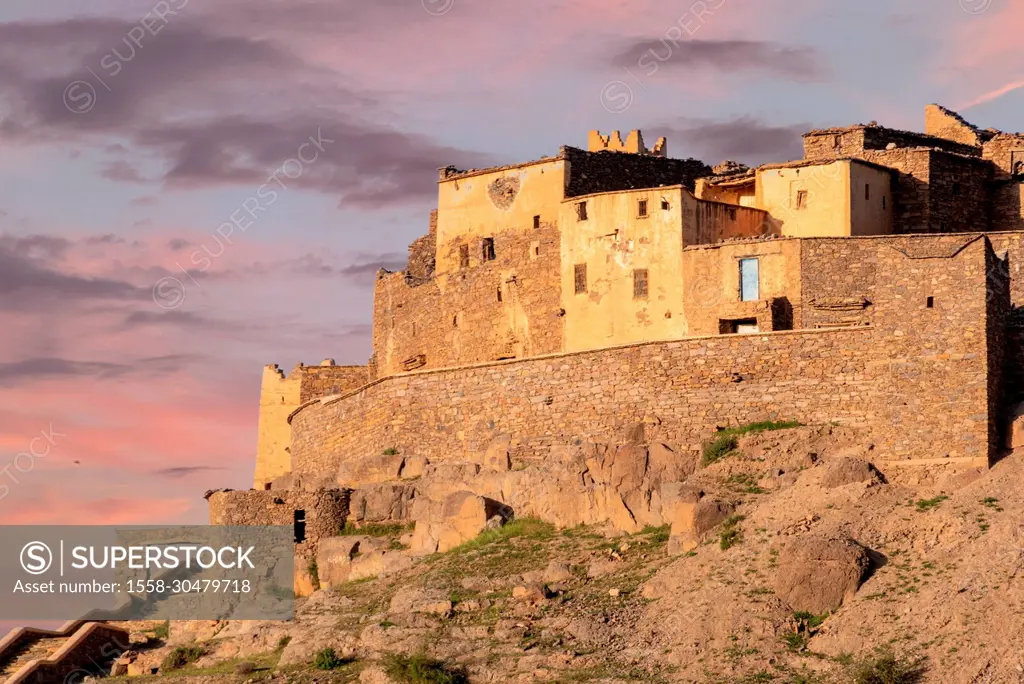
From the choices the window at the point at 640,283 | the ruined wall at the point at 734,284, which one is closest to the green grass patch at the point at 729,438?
the ruined wall at the point at 734,284

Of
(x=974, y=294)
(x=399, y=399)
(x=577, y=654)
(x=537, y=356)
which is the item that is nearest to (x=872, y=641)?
(x=577, y=654)

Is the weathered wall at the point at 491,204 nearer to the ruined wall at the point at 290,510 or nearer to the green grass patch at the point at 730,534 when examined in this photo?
the ruined wall at the point at 290,510

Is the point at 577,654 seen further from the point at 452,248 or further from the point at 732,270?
the point at 452,248

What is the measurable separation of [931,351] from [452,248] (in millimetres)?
19973

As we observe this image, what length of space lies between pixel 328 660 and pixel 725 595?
30.2 feet

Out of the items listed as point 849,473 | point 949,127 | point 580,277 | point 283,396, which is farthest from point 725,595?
point 283,396

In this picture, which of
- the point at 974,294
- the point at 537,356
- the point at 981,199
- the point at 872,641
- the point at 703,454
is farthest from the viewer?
the point at 981,199

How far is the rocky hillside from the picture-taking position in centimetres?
3984

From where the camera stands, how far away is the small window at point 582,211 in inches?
2249

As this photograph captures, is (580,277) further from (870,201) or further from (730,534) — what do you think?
(730,534)

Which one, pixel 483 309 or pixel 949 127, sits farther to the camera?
pixel 949 127

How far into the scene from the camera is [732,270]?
5356cm

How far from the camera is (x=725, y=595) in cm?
4250

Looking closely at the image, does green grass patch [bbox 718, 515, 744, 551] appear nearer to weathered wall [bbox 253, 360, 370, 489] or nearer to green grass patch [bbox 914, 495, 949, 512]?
green grass patch [bbox 914, 495, 949, 512]
